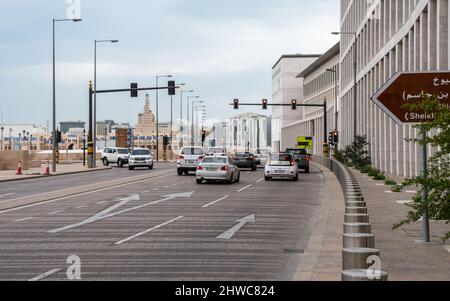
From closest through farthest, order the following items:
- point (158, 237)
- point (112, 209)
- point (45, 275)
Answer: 1. point (45, 275)
2. point (158, 237)
3. point (112, 209)

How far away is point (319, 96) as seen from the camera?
120500 millimetres

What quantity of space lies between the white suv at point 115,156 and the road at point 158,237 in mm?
43715

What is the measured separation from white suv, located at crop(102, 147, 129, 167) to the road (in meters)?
43.7

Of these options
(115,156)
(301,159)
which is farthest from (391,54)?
(115,156)

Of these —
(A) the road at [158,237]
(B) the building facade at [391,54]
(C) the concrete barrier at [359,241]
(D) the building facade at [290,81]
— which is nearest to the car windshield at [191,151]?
(B) the building facade at [391,54]

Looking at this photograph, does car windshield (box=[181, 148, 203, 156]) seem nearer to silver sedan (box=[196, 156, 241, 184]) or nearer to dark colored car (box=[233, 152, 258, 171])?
silver sedan (box=[196, 156, 241, 184])

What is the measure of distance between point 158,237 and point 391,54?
35.2m

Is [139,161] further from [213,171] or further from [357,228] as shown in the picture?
[357,228]

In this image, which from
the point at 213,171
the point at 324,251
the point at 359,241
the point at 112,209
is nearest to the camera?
the point at 359,241

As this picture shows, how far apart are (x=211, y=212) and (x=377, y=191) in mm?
10401

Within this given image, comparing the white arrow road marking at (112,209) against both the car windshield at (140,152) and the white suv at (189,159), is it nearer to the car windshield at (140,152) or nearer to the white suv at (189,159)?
the white suv at (189,159)

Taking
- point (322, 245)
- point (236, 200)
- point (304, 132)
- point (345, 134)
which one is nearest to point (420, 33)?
point (236, 200)

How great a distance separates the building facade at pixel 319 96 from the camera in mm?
103375
